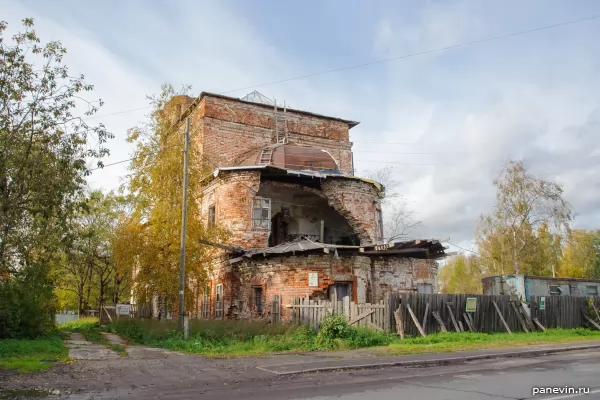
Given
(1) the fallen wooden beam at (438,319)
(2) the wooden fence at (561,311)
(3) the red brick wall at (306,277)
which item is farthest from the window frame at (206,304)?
(2) the wooden fence at (561,311)

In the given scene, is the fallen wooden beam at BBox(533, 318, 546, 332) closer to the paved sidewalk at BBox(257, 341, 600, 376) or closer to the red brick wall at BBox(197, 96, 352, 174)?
the paved sidewalk at BBox(257, 341, 600, 376)

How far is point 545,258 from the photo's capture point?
4309 centimetres

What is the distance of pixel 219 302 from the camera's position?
2452 cm

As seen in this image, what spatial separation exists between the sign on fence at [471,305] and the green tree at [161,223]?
35.7 feet

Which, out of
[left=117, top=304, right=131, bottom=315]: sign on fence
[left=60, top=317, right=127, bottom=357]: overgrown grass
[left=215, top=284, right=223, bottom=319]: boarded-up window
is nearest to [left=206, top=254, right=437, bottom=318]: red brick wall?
[left=215, top=284, right=223, bottom=319]: boarded-up window

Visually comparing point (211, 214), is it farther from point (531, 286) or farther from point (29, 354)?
point (531, 286)

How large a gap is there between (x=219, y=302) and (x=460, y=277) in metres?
54.7

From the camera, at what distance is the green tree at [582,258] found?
165ft

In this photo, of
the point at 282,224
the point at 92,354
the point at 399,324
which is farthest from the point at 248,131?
the point at 92,354

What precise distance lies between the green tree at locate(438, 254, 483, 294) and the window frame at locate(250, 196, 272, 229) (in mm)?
33365

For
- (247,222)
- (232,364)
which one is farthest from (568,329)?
(232,364)

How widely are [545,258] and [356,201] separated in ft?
85.2

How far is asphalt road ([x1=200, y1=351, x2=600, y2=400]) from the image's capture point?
7648 millimetres

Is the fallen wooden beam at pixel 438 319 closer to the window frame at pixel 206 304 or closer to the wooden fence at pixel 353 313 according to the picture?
the wooden fence at pixel 353 313
